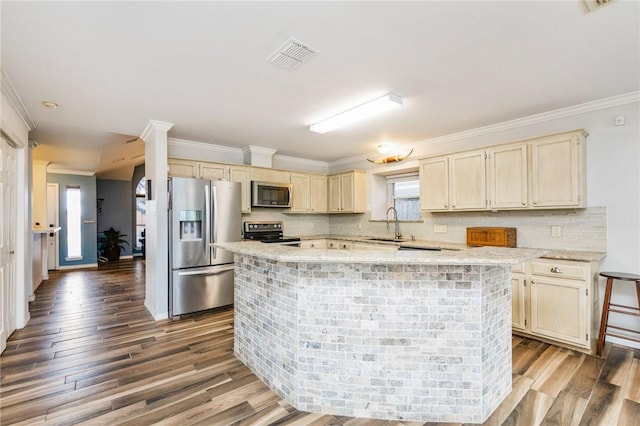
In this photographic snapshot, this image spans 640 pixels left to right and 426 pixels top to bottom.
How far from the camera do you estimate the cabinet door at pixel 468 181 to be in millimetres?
3814

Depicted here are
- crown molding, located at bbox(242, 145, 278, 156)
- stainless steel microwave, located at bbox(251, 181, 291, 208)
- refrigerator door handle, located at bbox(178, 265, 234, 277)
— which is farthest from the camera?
crown molding, located at bbox(242, 145, 278, 156)

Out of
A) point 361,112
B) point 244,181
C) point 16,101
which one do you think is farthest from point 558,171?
point 16,101

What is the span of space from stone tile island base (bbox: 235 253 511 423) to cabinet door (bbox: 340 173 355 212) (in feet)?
11.6

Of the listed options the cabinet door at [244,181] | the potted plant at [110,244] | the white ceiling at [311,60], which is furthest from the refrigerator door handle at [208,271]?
the potted plant at [110,244]

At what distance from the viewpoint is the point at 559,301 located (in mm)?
3010

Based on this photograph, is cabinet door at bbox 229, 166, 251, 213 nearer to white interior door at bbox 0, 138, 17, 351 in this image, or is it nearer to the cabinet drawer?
white interior door at bbox 0, 138, 17, 351

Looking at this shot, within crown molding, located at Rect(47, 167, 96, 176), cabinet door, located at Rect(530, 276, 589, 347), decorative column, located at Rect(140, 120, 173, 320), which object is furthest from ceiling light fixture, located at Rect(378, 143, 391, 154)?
crown molding, located at Rect(47, 167, 96, 176)

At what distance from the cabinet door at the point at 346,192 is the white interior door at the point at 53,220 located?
6909 mm

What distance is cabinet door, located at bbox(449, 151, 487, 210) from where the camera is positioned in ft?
12.5

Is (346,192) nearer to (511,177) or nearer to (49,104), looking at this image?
(511,177)

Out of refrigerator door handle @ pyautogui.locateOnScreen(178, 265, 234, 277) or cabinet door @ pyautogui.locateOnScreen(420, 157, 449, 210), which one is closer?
refrigerator door handle @ pyautogui.locateOnScreen(178, 265, 234, 277)

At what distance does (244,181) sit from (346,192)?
1.83 meters

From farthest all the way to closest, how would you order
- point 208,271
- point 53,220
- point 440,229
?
point 53,220
point 440,229
point 208,271

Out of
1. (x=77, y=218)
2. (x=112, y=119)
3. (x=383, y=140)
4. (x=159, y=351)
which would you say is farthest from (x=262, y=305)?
(x=77, y=218)
